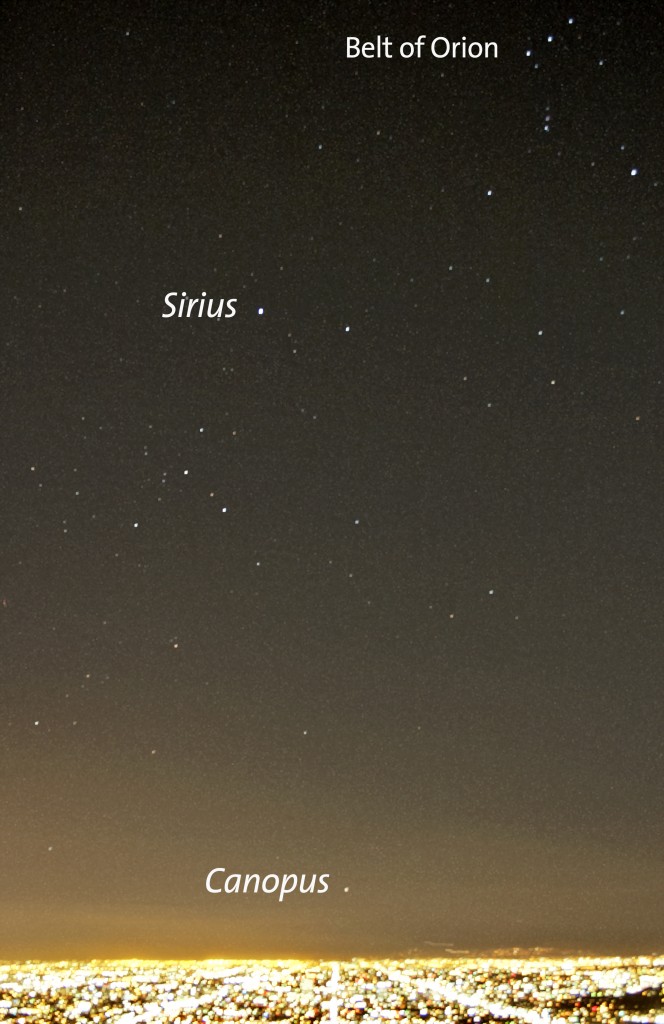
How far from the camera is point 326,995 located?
27.2 meters

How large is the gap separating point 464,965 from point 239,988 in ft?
54.2

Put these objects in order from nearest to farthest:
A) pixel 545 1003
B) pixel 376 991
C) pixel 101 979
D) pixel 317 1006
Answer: pixel 317 1006, pixel 545 1003, pixel 376 991, pixel 101 979

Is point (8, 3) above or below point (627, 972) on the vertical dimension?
above

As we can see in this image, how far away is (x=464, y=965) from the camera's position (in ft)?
145

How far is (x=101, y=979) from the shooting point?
33.7 meters

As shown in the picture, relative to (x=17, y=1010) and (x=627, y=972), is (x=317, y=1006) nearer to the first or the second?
(x=17, y=1010)

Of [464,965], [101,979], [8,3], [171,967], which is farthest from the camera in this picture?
[464,965]

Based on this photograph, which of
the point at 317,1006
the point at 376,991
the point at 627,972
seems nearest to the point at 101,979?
the point at 376,991

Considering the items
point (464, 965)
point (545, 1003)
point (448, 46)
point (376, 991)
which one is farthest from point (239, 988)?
point (448, 46)

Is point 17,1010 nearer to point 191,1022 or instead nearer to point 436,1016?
point 191,1022

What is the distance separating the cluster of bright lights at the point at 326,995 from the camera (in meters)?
19.8

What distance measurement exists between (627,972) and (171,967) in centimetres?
1675

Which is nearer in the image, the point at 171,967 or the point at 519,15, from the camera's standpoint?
the point at 519,15

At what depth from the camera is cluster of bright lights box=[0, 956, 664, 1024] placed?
→ 64.9ft
